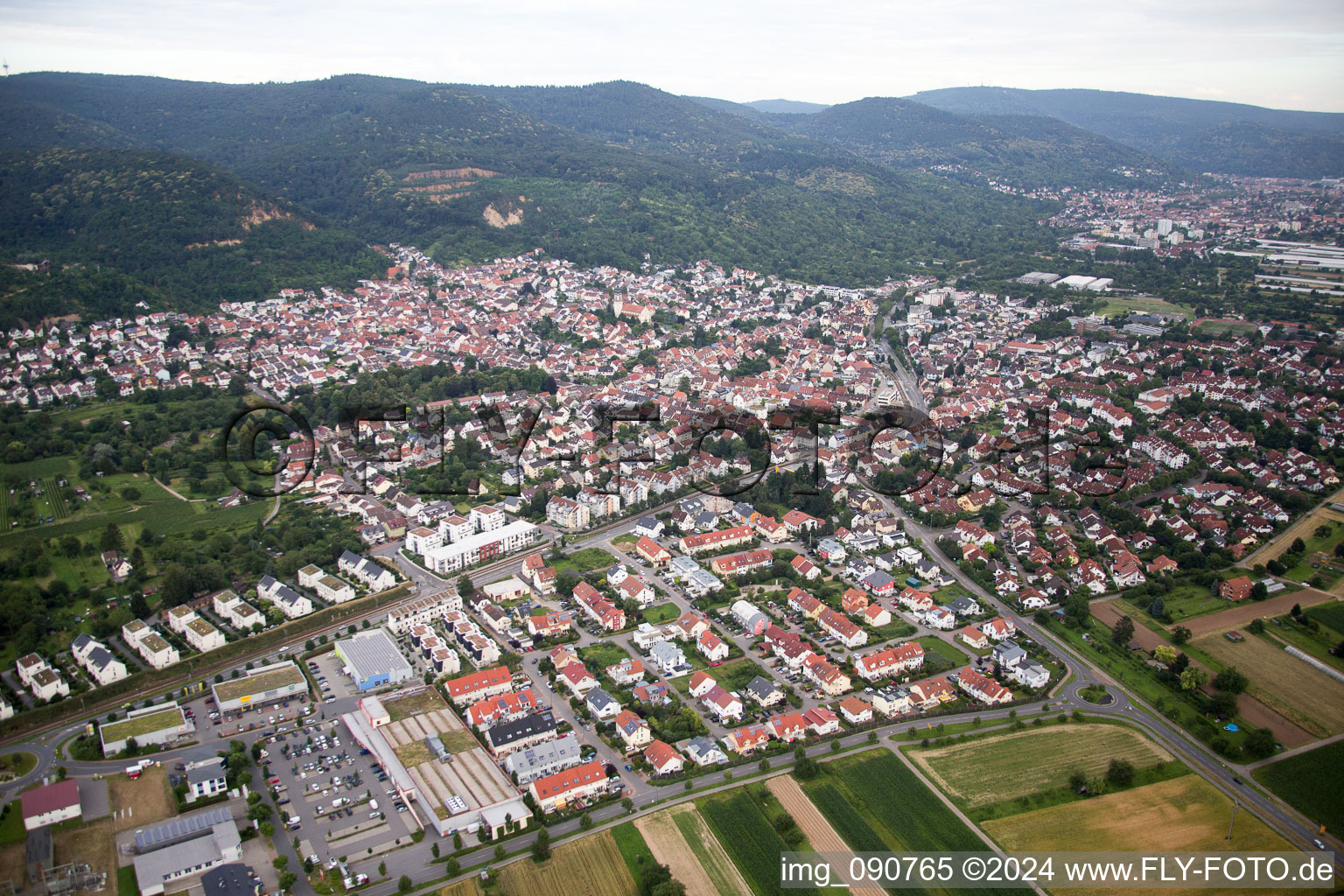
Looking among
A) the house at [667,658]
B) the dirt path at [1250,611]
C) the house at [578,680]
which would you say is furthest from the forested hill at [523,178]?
the house at [578,680]

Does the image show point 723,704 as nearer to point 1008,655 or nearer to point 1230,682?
point 1008,655

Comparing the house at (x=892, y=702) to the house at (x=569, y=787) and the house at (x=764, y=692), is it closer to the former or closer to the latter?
the house at (x=764, y=692)

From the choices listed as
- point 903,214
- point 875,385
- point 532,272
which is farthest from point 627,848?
point 903,214

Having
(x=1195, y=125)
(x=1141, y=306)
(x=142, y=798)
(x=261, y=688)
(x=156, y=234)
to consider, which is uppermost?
(x=1195, y=125)

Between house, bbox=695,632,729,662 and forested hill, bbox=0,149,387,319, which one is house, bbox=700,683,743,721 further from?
forested hill, bbox=0,149,387,319

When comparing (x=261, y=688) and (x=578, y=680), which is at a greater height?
(x=578, y=680)

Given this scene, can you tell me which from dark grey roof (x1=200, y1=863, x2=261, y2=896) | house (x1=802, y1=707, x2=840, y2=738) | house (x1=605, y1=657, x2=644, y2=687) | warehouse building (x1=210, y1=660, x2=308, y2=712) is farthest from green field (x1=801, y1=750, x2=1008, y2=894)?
warehouse building (x1=210, y1=660, x2=308, y2=712)

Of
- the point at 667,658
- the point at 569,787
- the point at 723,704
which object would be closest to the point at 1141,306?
the point at 667,658
